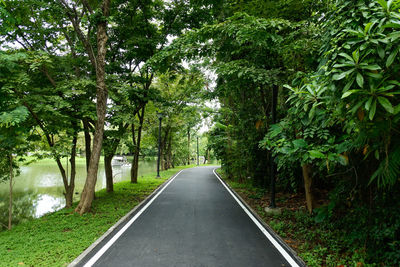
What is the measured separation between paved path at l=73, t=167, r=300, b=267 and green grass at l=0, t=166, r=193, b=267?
495 mm

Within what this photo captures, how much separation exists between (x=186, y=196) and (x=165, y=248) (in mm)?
5733

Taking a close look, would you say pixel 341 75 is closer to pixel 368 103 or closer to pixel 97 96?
pixel 368 103

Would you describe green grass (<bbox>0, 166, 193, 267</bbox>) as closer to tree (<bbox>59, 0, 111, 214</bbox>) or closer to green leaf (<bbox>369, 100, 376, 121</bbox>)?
tree (<bbox>59, 0, 111, 214</bbox>)

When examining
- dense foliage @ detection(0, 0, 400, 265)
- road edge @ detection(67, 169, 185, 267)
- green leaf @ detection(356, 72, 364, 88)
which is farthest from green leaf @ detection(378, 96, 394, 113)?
road edge @ detection(67, 169, 185, 267)

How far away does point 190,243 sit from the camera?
4.78 metres

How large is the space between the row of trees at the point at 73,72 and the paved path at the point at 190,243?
3.00 m

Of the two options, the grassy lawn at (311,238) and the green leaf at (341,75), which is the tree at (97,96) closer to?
the grassy lawn at (311,238)

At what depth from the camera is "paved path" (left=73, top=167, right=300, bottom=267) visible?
13.1 ft

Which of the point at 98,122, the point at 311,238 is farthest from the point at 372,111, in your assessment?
the point at 98,122

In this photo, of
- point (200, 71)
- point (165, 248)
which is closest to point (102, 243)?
point (165, 248)

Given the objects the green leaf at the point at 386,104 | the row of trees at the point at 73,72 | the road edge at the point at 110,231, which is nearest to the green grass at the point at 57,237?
the road edge at the point at 110,231

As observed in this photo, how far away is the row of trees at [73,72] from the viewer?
637 cm

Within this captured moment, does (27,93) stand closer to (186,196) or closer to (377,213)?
(186,196)

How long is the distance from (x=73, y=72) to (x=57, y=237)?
616 centimetres
